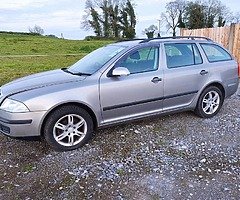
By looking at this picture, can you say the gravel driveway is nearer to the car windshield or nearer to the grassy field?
the car windshield

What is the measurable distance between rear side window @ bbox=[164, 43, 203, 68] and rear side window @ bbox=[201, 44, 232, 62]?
0.78 ft

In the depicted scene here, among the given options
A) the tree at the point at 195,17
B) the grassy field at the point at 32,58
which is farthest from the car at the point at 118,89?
the tree at the point at 195,17

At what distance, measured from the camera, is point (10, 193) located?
10.2 feet

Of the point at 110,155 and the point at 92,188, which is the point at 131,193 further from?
the point at 110,155

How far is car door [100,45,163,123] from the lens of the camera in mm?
4262

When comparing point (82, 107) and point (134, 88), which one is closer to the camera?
point (82, 107)

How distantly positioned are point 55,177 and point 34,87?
133 cm

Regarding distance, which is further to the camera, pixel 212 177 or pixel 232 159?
pixel 232 159

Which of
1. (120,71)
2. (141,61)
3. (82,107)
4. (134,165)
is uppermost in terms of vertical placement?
(141,61)

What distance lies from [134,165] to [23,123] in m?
1.54

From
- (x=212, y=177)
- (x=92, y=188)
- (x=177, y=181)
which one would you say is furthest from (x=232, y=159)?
(x=92, y=188)

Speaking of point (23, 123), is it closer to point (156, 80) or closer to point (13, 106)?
point (13, 106)

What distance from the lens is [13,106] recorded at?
381 centimetres

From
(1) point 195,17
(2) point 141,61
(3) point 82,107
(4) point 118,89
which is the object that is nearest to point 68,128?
(3) point 82,107
